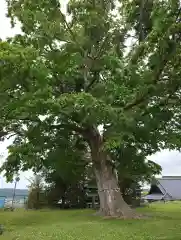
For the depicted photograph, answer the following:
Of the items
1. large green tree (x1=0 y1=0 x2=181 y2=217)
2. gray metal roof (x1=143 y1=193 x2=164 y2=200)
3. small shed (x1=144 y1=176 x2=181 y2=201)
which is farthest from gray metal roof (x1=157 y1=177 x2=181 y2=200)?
large green tree (x1=0 y1=0 x2=181 y2=217)

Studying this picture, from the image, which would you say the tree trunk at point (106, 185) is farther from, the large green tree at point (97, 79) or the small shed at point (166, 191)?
the small shed at point (166, 191)

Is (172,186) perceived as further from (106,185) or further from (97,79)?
(97,79)

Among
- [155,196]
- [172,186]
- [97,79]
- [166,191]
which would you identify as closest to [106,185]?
[97,79]

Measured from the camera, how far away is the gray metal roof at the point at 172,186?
48.4 metres

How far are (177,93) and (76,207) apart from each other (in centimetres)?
1627

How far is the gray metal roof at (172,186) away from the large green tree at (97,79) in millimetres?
30403

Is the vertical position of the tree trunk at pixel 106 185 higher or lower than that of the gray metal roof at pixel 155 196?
lower

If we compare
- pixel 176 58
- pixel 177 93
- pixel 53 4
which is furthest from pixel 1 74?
pixel 177 93

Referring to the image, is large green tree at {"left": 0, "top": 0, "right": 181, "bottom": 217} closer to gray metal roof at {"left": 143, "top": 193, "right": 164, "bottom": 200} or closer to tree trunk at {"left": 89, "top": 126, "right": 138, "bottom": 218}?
tree trunk at {"left": 89, "top": 126, "right": 138, "bottom": 218}

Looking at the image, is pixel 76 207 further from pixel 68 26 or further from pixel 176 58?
pixel 176 58

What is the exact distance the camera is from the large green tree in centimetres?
1314

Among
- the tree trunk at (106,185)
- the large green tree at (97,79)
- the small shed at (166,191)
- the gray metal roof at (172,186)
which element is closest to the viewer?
the large green tree at (97,79)

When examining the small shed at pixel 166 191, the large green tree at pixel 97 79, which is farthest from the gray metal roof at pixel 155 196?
the large green tree at pixel 97 79

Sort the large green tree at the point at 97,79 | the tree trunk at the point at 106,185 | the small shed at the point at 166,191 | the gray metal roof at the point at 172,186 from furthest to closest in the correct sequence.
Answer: the gray metal roof at the point at 172,186, the small shed at the point at 166,191, the tree trunk at the point at 106,185, the large green tree at the point at 97,79
